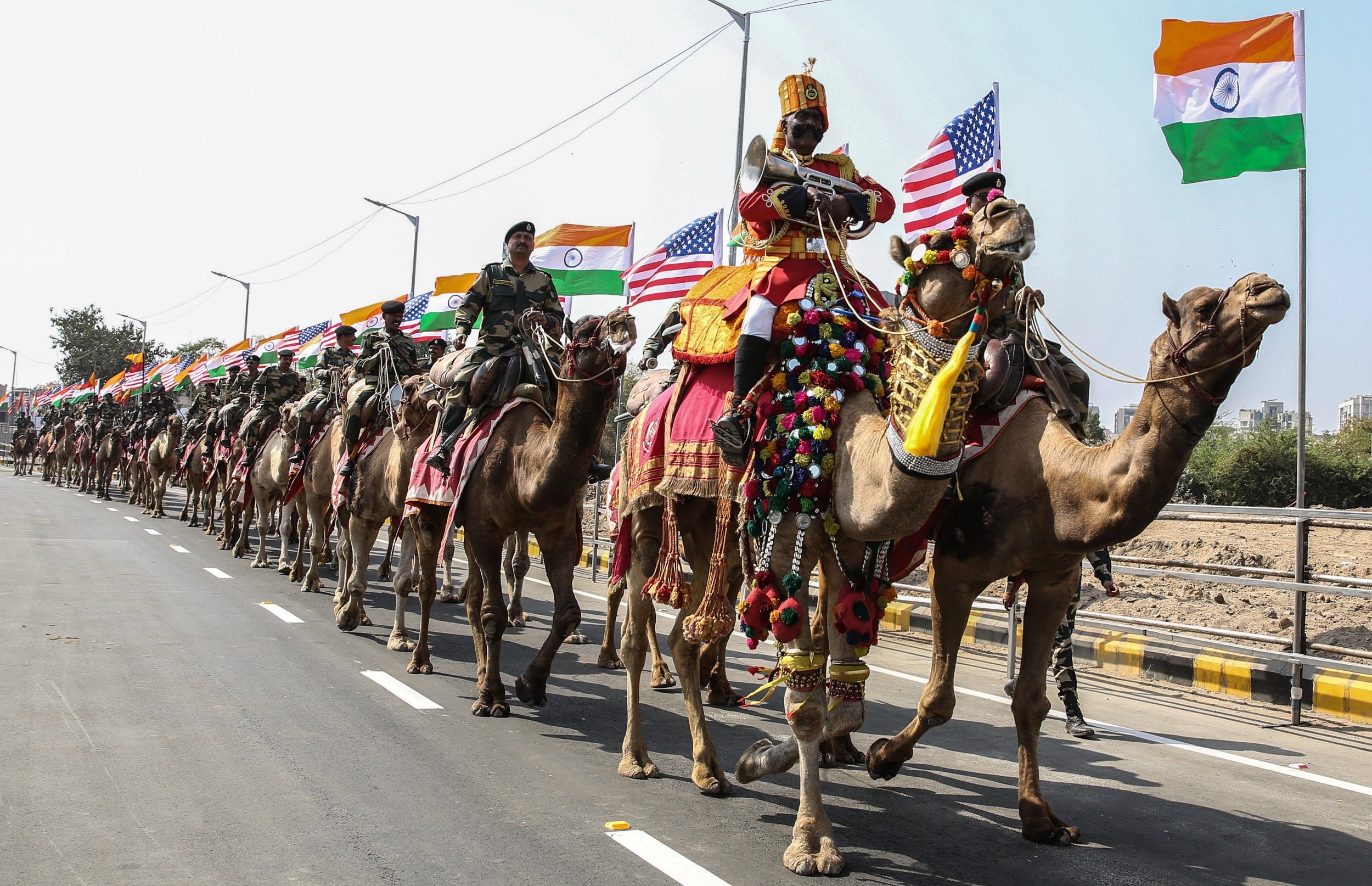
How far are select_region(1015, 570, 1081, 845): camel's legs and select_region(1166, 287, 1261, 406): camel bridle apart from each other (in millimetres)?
1146

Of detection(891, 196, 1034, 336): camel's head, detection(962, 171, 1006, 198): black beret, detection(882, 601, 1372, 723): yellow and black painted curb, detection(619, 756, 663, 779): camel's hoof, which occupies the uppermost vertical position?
detection(962, 171, 1006, 198): black beret

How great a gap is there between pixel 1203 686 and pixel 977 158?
6361 mm

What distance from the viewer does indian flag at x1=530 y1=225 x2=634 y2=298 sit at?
771 inches

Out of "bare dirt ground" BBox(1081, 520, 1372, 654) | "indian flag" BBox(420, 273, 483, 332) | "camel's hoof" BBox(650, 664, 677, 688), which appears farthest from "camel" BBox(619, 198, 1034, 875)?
"indian flag" BBox(420, 273, 483, 332)

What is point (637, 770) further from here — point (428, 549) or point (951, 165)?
point (951, 165)

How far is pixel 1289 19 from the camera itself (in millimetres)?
9336

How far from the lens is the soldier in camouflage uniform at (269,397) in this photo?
59.2ft

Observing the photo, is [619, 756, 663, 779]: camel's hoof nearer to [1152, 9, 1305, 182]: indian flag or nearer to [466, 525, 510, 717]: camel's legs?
[466, 525, 510, 717]: camel's legs

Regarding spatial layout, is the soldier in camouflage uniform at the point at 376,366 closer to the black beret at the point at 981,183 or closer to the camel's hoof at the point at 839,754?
the camel's hoof at the point at 839,754

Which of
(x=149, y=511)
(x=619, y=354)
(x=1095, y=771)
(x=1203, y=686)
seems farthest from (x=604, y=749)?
(x=149, y=511)

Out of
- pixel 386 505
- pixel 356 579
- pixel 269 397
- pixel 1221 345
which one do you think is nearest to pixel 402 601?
pixel 356 579

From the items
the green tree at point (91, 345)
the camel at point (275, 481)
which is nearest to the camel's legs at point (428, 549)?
the camel at point (275, 481)

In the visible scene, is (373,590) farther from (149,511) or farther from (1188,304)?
(149,511)

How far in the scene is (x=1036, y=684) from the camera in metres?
5.59
